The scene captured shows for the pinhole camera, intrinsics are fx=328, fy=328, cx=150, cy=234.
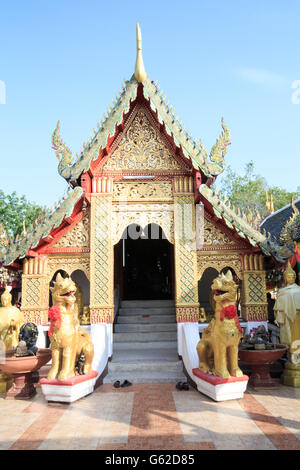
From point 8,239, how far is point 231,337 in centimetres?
417

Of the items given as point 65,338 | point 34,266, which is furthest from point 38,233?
point 65,338

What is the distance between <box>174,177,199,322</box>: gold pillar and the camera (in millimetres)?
6195

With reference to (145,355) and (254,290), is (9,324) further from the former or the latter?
(254,290)

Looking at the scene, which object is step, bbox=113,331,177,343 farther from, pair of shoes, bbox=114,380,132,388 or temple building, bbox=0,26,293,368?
pair of shoes, bbox=114,380,132,388

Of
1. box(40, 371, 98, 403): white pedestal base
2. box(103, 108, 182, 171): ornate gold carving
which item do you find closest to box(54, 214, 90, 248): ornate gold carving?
box(103, 108, 182, 171): ornate gold carving

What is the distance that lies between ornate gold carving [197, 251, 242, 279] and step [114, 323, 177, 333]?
6.22 ft

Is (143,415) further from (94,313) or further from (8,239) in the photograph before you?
(8,239)

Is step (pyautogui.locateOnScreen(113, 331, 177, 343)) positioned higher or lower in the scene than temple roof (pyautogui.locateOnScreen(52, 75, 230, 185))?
lower

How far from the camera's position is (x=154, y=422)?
3.67 meters

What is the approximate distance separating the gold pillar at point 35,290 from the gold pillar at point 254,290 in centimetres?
381

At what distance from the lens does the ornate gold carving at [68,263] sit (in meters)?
6.34

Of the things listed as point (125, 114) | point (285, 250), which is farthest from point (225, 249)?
point (125, 114)

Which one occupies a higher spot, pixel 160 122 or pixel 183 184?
pixel 160 122

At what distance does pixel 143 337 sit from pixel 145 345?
1.03ft
